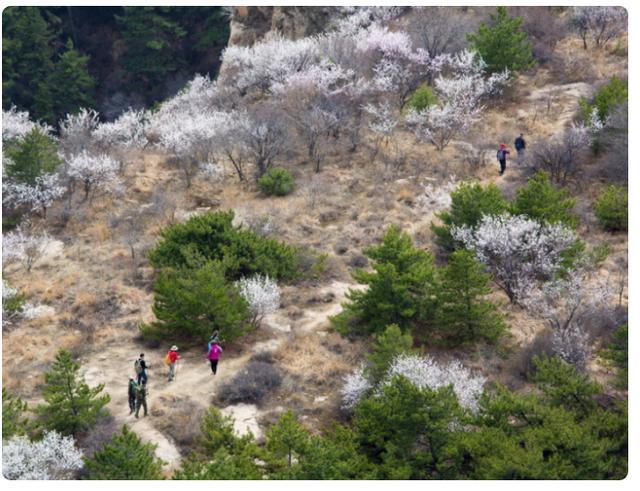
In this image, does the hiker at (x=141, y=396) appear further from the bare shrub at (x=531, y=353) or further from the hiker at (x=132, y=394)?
the bare shrub at (x=531, y=353)

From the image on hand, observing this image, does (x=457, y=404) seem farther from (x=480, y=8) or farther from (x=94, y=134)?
(x=480, y=8)

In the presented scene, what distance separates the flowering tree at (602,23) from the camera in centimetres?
3803

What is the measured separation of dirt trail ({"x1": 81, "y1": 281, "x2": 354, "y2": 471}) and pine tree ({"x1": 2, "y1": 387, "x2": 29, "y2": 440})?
1902mm

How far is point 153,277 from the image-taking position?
25.0 m

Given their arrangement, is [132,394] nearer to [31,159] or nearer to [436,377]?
[436,377]

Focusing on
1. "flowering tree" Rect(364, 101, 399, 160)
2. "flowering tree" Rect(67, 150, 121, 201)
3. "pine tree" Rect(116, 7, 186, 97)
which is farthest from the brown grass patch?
"pine tree" Rect(116, 7, 186, 97)

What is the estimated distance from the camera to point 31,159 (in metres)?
29.3

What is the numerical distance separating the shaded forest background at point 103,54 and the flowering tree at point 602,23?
21.1m

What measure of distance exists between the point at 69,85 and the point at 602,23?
27.5m

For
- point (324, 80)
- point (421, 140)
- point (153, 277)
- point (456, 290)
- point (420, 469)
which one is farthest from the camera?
point (324, 80)

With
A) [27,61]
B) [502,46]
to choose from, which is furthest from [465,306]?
[27,61]

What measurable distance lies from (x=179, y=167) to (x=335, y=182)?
6.19 m

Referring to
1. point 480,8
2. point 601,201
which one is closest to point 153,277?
point 601,201

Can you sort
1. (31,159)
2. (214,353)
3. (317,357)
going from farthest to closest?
(31,159), (317,357), (214,353)
